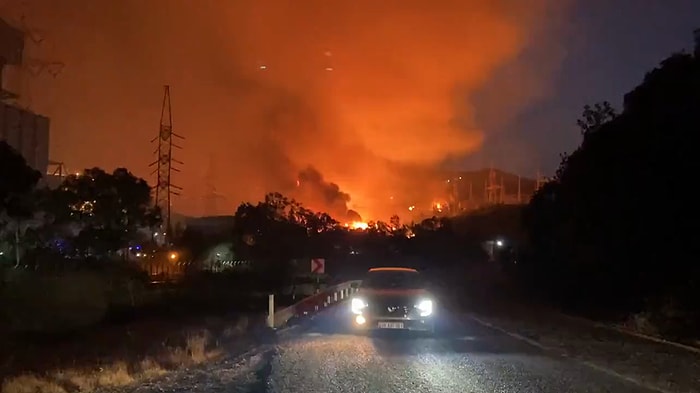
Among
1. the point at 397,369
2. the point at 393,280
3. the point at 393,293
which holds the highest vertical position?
the point at 393,280

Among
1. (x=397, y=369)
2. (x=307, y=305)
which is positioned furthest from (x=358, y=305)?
(x=307, y=305)

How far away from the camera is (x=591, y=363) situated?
594 inches

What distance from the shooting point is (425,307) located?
1998 cm

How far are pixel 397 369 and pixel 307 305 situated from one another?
13430mm

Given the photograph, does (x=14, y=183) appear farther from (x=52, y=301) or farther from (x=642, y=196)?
(x=642, y=196)

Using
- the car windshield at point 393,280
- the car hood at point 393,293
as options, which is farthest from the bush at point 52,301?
the car hood at point 393,293

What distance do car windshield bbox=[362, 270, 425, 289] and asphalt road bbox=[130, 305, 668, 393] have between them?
1.49m

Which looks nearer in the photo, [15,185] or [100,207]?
[15,185]

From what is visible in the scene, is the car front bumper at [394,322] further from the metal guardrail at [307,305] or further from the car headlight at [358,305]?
the metal guardrail at [307,305]

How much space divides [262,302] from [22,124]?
5099cm

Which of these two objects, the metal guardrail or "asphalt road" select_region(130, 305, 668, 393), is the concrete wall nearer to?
the metal guardrail

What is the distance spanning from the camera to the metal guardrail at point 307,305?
873 inches

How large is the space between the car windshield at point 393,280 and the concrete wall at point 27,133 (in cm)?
6245

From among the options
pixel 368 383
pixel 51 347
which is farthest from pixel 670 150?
pixel 51 347
